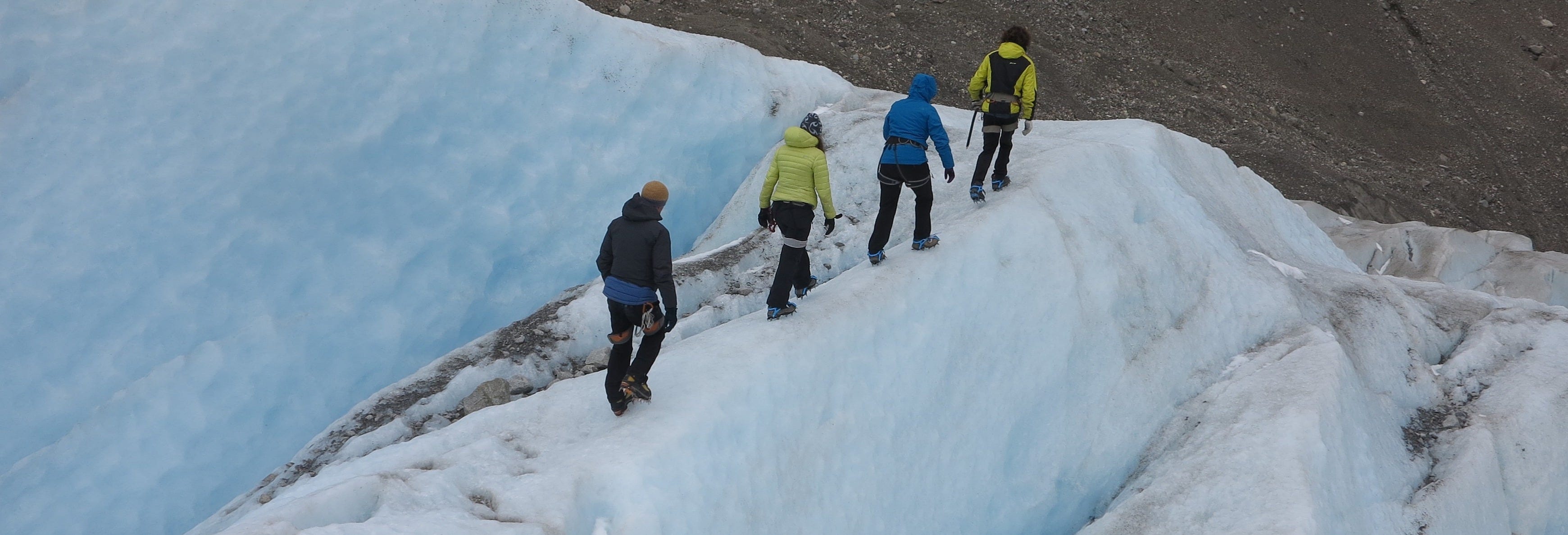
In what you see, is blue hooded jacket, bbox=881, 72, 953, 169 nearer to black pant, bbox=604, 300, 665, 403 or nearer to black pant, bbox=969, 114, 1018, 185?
black pant, bbox=969, 114, 1018, 185

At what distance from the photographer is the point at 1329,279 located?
33.6ft

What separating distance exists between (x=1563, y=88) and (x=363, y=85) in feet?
123

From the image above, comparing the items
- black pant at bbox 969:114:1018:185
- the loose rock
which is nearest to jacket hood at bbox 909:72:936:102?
black pant at bbox 969:114:1018:185

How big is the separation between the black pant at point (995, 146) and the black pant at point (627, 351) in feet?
13.4

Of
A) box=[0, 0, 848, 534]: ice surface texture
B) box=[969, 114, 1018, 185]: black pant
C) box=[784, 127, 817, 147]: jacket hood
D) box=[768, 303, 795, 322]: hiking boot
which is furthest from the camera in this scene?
box=[969, 114, 1018, 185]: black pant

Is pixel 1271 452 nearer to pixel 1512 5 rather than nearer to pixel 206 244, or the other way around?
pixel 206 244

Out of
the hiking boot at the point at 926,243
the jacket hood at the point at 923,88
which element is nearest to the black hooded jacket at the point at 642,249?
the jacket hood at the point at 923,88

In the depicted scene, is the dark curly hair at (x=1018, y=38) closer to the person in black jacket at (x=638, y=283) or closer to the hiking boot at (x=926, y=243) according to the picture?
the hiking boot at (x=926, y=243)

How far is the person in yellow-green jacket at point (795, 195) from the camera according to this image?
7.47 metres

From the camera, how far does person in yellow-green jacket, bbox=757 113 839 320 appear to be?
7.47 metres

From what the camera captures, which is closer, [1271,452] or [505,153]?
[1271,452]

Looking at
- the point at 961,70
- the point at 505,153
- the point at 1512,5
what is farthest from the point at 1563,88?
the point at 505,153

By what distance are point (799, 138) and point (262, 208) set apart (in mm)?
6627

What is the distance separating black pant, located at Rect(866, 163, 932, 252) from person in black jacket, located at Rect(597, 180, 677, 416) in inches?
96.3
